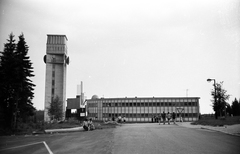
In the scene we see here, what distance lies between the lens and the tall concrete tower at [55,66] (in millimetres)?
94875

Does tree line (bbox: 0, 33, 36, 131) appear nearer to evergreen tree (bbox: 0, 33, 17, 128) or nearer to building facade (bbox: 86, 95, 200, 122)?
evergreen tree (bbox: 0, 33, 17, 128)

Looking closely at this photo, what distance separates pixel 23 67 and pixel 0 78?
4.05 m

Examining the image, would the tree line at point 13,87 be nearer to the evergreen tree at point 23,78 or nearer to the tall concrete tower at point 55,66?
the evergreen tree at point 23,78

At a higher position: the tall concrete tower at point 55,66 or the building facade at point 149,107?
the tall concrete tower at point 55,66

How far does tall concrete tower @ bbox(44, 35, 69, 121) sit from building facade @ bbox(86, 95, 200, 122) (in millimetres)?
27875

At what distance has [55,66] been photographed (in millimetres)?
96500

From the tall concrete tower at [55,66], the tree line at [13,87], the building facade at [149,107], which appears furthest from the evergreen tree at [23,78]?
the tall concrete tower at [55,66]

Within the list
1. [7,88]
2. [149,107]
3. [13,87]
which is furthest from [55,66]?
[13,87]

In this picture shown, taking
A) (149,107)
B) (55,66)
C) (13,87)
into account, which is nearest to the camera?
(13,87)

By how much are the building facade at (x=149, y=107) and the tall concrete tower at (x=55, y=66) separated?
27875 millimetres

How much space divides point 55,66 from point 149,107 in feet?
148

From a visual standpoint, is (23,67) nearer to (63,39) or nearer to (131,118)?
(131,118)

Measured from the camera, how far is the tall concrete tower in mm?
94875

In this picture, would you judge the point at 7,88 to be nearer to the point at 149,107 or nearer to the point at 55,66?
the point at 149,107
